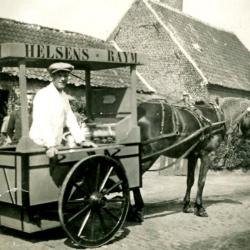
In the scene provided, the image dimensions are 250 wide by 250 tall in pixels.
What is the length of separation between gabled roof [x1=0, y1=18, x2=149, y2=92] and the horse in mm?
6177

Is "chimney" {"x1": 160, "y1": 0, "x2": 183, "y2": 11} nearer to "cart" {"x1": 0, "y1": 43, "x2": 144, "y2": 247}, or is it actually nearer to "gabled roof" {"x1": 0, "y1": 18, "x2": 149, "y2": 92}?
"gabled roof" {"x1": 0, "y1": 18, "x2": 149, "y2": 92}

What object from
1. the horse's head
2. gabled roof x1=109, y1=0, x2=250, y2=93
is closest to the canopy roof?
the horse's head

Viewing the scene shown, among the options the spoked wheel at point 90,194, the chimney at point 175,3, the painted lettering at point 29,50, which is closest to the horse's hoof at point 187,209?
the spoked wheel at point 90,194

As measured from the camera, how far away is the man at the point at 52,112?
5579mm

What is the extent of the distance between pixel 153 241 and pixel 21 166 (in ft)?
7.06

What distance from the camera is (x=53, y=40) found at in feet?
56.5

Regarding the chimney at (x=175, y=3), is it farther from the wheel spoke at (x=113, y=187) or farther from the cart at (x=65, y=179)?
the wheel spoke at (x=113, y=187)

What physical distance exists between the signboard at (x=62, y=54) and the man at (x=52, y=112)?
0.16m

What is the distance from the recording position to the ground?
5.89 m

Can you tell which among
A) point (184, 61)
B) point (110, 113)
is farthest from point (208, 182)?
point (184, 61)

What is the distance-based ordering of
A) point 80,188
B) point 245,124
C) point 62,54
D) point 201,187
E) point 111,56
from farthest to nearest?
point 245,124 → point 201,187 → point 111,56 → point 62,54 → point 80,188

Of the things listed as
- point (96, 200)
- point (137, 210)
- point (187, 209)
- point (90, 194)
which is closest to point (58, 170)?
point (90, 194)

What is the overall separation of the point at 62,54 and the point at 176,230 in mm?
3165

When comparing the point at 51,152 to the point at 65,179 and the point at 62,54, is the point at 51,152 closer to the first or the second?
the point at 65,179
